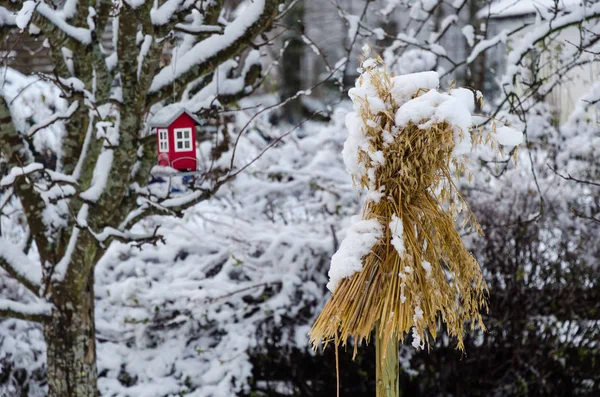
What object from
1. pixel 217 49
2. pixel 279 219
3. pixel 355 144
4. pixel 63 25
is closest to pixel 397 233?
pixel 355 144

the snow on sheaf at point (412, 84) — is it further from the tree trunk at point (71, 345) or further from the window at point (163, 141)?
the tree trunk at point (71, 345)

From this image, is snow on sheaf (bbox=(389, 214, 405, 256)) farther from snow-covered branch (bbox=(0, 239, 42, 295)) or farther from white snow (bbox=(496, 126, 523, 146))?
snow-covered branch (bbox=(0, 239, 42, 295))

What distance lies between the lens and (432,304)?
8.50ft

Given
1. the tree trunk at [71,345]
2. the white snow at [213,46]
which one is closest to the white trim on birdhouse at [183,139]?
the white snow at [213,46]

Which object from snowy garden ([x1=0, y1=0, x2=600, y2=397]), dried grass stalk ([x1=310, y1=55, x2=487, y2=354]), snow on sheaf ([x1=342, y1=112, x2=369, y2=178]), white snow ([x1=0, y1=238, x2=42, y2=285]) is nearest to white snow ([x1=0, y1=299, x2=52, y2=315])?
snowy garden ([x1=0, y1=0, x2=600, y2=397])

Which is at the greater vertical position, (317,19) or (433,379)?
(317,19)

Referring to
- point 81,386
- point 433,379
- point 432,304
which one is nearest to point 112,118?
point 81,386

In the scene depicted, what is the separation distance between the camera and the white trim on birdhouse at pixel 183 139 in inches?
136

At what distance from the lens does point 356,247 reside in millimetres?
2686

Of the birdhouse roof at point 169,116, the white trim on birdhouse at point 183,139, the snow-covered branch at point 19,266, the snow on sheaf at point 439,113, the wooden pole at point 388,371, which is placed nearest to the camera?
the snow on sheaf at point 439,113

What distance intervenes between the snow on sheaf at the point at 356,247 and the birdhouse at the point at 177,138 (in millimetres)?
1205

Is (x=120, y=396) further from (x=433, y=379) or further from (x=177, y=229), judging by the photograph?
(x=433, y=379)

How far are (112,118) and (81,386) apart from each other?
1920 millimetres

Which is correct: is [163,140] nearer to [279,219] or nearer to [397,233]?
[397,233]
